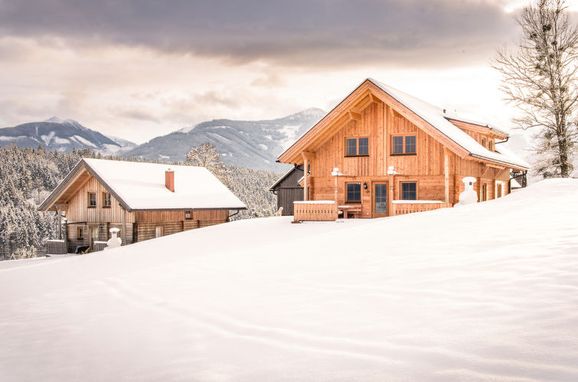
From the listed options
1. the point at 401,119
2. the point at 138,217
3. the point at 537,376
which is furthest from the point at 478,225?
the point at 138,217

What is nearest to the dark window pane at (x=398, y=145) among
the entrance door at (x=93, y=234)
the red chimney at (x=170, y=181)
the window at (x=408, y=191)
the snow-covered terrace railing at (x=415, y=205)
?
the window at (x=408, y=191)

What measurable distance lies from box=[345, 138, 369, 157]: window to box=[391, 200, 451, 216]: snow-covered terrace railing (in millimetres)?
4033

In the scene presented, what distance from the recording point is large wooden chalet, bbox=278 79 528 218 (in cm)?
2530

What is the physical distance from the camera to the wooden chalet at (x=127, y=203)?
1436 inches

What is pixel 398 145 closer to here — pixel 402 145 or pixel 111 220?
pixel 402 145

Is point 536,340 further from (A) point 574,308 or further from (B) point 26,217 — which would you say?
(B) point 26,217

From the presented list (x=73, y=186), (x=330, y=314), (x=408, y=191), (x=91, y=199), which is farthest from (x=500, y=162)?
(x=73, y=186)

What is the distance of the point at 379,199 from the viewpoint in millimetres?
27562

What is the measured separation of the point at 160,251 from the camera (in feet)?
63.3

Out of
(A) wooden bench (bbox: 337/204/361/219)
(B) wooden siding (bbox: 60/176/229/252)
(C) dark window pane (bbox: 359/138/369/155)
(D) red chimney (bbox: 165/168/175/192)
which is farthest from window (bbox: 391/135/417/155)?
(D) red chimney (bbox: 165/168/175/192)

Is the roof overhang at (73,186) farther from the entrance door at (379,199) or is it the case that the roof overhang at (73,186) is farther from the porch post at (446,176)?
the porch post at (446,176)

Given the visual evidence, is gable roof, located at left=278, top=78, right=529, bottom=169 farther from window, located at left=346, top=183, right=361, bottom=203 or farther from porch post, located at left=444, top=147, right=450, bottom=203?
window, located at left=346, top=183, right=361, bottom=203

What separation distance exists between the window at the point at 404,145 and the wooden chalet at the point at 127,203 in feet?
61.0

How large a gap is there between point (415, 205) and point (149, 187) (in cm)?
2233
